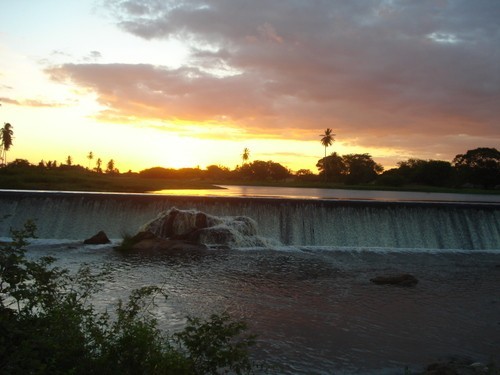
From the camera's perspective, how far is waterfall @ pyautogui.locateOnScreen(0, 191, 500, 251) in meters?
23.7

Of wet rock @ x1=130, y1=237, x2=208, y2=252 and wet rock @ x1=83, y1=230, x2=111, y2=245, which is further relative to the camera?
wet rock @ x1=83, y1=230, x2=111, y2=245

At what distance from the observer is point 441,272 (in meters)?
17.5

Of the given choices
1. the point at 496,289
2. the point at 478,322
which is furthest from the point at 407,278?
the point at 478,322

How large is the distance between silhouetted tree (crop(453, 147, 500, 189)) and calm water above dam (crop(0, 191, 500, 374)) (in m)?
67.0

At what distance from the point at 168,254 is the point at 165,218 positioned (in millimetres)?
3699

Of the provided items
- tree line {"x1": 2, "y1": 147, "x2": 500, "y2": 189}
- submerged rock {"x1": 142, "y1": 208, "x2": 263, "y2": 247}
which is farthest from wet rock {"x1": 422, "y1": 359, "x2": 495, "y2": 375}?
tree line {"x1": 2, "y1": 147, "x2": 500, "y2": 189}

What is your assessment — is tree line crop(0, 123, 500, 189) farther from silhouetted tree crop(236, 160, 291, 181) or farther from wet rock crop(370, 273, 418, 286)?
wet rock crop(370, 273, 418, 286)

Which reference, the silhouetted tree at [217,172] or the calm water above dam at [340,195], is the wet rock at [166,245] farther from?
the silhouetted tree at [217,172]

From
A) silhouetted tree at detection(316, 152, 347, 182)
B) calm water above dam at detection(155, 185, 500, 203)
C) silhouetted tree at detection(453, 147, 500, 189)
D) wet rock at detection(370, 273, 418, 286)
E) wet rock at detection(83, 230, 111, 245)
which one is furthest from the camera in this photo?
silhouetted tree at detection(316, 152, 347, 182)

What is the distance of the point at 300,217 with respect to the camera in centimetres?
2420

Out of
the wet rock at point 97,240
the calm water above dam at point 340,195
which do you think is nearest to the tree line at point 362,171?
the calm water above dam at point 340,195

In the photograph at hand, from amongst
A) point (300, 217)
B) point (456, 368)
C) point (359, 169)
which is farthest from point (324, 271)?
point (359, 169)

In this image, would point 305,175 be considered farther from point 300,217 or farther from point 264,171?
point 300,217

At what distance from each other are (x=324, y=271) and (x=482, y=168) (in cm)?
8005
